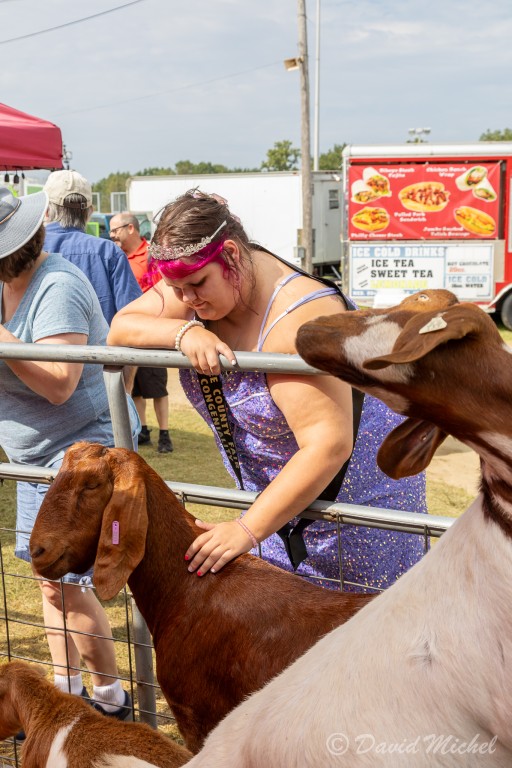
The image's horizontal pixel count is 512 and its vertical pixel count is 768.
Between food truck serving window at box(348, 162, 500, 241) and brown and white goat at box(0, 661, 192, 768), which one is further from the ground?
food truck serving window at box(348, 162, 500, 241)

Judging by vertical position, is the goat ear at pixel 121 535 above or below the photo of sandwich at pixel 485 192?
below

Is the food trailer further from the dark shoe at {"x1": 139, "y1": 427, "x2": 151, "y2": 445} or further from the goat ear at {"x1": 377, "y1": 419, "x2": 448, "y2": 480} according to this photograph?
the goat ear at {"x1": 377, "y1": 419, "x2": 448, "y2": 480}

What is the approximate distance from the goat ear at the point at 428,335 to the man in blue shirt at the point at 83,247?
4766 millimetres

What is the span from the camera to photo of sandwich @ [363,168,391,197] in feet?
50.6

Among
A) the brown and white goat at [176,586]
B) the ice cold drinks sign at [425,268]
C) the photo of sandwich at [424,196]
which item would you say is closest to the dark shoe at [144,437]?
the brown and white goat at [176,586]

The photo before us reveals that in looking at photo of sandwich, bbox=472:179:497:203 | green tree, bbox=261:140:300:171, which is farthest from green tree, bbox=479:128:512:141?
photo of sandwich, bbox=472:179:497:203

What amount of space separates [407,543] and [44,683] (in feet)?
3.94

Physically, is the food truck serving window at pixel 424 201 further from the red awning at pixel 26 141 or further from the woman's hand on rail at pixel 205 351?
the woman's hand on rail at pixel 205 351

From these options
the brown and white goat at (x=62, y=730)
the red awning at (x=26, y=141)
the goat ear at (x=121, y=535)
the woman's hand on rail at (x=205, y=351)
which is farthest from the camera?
the red awning at (x=26, y=141)

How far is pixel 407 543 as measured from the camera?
2.45 metres

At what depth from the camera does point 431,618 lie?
63cm

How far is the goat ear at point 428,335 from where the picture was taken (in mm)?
582

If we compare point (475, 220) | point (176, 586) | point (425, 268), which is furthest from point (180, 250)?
point (475, 220)

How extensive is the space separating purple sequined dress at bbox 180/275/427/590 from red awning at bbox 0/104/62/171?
5176 millimetres
